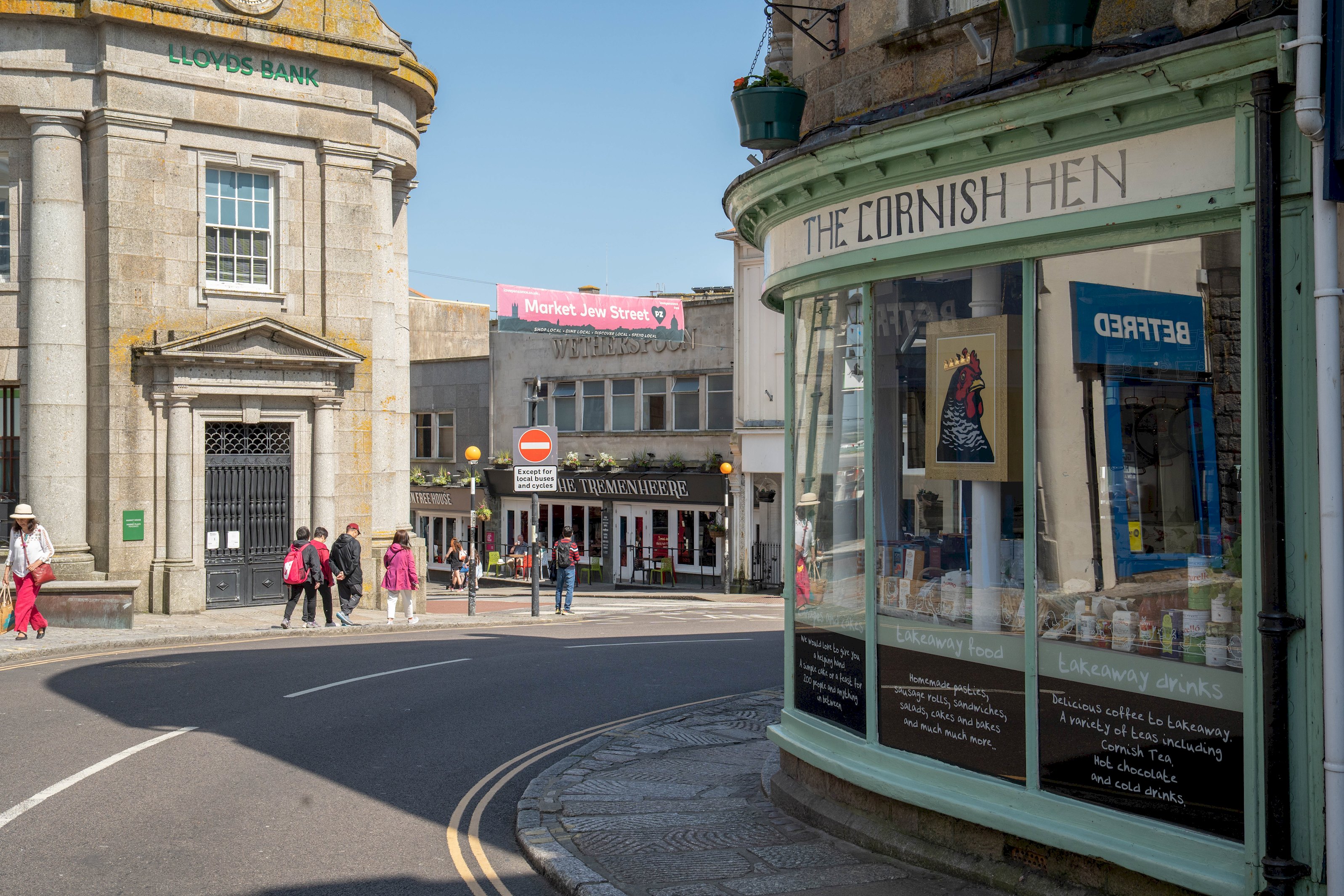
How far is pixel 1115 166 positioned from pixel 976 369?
5.00ft

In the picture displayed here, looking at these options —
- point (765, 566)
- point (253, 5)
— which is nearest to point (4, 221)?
point (253, 5)

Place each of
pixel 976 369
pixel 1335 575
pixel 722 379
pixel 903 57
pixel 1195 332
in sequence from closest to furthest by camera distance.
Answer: pixel 1335 575 < pixel 1195 332 < pixel 976 369 < pixel 903 57 < pixel 722 379

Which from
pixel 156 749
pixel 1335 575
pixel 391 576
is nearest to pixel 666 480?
pixel 391 576

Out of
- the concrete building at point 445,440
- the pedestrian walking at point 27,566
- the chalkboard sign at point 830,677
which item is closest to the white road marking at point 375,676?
the pedestrian walking at point 27,566

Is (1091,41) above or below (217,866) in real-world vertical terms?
above

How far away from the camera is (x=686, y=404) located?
119ft

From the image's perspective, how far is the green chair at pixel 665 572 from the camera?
36094mm

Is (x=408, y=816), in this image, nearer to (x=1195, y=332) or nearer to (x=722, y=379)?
(x=1195, y=332)

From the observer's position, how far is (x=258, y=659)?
1563 cm

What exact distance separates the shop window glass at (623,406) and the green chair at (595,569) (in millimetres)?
4335

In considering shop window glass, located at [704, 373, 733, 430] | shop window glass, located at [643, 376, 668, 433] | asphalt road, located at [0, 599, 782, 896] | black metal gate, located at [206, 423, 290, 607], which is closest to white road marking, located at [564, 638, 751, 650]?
asphalt road, located at [0, 599, 782, 896]

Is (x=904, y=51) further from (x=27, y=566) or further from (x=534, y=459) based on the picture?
(x=534, y=459)

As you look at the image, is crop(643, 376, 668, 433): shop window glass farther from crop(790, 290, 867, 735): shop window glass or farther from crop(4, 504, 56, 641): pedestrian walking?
crop(790, 290, 867, 735): shop window glass

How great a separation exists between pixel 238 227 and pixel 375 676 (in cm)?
1108
